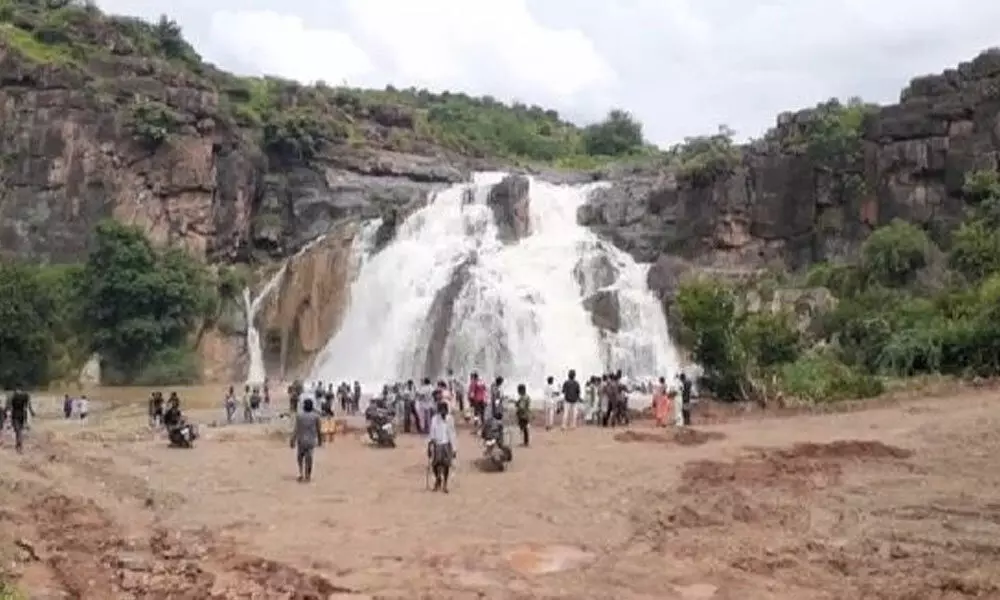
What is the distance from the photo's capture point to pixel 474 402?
85.4 ft

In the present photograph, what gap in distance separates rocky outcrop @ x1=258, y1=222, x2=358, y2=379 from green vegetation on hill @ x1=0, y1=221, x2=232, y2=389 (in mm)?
2899

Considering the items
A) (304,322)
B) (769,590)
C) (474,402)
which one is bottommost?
(769,590)

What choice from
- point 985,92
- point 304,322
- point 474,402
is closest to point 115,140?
point 304,322

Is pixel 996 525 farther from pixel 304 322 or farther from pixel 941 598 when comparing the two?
pixel 304 322

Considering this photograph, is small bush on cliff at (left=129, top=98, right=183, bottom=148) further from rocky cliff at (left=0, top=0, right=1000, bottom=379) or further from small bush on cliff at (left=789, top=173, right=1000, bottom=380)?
Answer: small bush on cliff at (left=789, top=173, right=1000, bottom=380)

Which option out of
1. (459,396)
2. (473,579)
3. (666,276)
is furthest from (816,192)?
(473,579)

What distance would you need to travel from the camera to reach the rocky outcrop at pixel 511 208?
51.6 metres

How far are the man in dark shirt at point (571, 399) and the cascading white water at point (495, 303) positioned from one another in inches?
577

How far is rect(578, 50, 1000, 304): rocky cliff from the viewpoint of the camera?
4409 cm

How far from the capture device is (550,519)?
51.3 ft

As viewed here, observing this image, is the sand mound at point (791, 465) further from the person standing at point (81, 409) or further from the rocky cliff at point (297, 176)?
the rocky cliff at point (297, 176)

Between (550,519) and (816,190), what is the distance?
118 feet

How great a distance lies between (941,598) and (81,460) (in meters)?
16.9

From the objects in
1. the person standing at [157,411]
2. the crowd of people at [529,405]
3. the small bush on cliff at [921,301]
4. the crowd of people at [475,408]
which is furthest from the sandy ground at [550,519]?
the small bush on cliff at [921,301]
